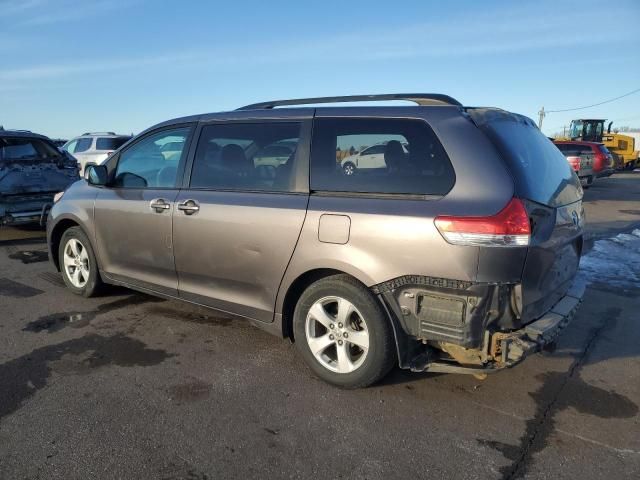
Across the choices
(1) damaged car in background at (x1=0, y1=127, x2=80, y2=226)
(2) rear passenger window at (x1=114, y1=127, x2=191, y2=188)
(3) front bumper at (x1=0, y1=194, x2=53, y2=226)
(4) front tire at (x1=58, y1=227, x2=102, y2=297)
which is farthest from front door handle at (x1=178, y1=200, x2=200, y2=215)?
(3) front bumper at (x1=0, y1=194, x2=53, y2=226)

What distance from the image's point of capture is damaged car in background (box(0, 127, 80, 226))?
771 centimetres

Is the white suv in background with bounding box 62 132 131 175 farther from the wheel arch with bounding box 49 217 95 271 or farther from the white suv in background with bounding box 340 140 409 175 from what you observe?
the white suv in background with bounding box 340 140 409 175

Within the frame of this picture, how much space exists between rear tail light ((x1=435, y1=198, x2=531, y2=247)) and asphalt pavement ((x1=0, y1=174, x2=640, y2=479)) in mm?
1093

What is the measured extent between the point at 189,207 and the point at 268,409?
1.71 m

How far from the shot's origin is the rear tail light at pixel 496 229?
8.87 feet

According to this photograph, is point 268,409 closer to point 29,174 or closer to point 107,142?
point 29,174

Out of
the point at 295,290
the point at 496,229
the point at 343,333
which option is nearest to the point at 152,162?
the point at 295,290

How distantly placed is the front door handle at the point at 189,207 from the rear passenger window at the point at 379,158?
3.43ft

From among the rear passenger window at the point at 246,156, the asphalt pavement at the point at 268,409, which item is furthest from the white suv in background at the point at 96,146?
the rear passenger window at the point at 246,156

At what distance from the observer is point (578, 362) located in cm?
378

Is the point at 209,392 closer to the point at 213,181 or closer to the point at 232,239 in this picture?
the point at 232,239

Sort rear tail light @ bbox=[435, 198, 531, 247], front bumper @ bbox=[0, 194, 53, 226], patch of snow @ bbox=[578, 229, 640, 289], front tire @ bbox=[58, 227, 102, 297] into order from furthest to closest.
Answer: front bumper @ bbox=[0, 194, 53, 226] < patch of snow @ bbox=[578, 229, 640, 289] < front tire @ bbox=[58, 227, 102, 297] < rear tail light @ bbox=[435, 198, 531, 247]

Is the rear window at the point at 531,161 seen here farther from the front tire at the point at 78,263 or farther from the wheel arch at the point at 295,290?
the front tire at the point at 78,263

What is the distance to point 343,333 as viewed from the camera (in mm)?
3238
